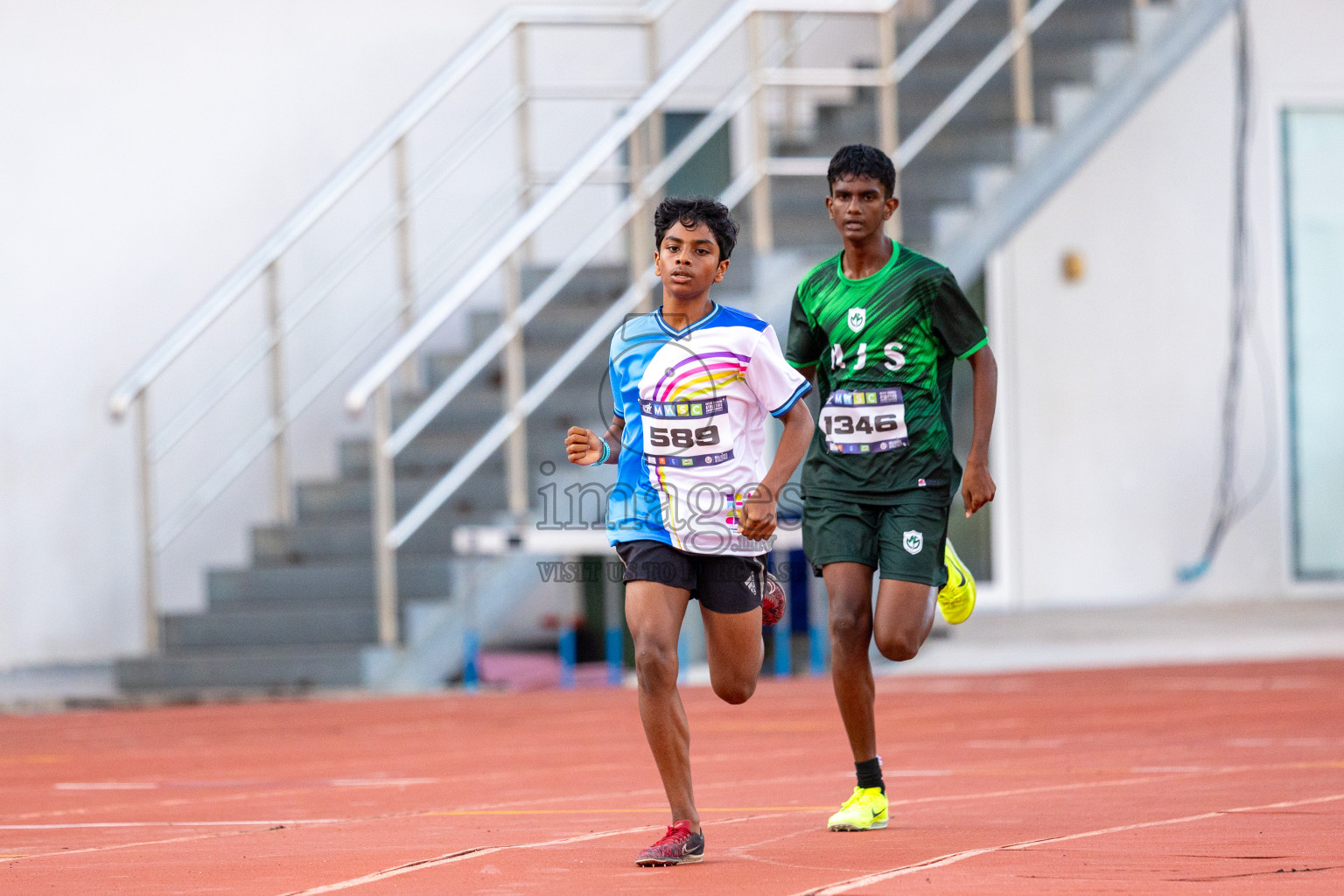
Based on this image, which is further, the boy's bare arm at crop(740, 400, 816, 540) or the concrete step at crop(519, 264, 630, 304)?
the concrete step at crop(519, 264, 630, 304)

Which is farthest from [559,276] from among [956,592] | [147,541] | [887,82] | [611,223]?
[956,592]

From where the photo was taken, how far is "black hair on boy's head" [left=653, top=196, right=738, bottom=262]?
14.2 feet

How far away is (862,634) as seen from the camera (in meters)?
4.76

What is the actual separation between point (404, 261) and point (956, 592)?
20.9ft

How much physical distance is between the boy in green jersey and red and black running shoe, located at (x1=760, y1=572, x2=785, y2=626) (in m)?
0.32

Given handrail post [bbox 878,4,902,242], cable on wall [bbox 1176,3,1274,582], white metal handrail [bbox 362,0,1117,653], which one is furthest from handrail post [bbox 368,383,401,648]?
cable on wall [bbox 1176,3,1274,582]

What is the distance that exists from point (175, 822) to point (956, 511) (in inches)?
361

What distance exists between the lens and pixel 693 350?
14.2 ft

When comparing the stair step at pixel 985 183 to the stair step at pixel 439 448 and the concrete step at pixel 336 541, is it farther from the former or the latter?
the concrete step at pixel 336 541

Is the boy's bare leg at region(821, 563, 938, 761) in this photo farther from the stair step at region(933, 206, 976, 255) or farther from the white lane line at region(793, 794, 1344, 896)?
the stair step at region(933, 206, 976, 255)

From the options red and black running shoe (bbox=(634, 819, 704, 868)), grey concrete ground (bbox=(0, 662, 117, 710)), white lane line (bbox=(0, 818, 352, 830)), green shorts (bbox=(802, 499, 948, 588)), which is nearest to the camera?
red and black running shoe (bbox=(634, 819, 704, 868))

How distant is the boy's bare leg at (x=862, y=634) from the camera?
4.75 meters

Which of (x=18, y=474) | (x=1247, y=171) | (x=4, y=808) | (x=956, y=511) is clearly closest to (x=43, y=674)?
(x=18, y=474)

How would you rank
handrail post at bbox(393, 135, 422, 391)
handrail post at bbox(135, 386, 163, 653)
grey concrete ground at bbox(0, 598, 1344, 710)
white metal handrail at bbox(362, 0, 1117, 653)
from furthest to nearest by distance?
grey concrete ground at bbox(0, 598, 1344, 710) → handrail post at bbox(393, 135, 422, 391) → handrail post at bbox(135, 386, 163, 653) → white metal handrail at bbox(362, 0, 1117, 653)
